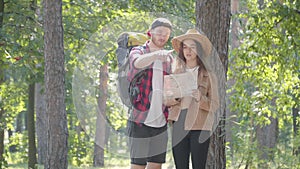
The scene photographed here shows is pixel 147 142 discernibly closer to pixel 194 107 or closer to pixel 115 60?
pixel 194 107

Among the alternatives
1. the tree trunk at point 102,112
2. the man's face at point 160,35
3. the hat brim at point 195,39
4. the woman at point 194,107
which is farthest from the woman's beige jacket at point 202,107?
the tree trunk at point 102,112

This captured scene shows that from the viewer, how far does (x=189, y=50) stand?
6.22 m

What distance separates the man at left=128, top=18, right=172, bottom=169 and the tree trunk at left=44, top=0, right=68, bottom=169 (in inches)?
155

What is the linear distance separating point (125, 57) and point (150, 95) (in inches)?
17.8

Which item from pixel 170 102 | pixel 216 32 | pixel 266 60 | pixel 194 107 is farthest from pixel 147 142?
pixel 266 60

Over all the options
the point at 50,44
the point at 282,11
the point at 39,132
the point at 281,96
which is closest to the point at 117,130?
the point at 50,44

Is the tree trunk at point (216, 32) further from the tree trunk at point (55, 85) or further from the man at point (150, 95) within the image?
the tree trunk at point (55, 85)

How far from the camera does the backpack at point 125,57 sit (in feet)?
20.3

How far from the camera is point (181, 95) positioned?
20.3 ft

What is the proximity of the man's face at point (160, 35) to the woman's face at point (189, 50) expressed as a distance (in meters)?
0.23

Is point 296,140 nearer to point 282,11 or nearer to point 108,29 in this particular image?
point 282,11

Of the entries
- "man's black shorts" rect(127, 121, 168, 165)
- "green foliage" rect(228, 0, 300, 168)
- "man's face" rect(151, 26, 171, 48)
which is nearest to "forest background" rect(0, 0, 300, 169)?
"green foliage" rect(228, 0, 300, 168)

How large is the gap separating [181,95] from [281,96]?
6499mm

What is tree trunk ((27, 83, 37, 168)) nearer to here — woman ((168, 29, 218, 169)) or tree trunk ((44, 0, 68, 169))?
tree trunk ((44, 0, 68, 169))
